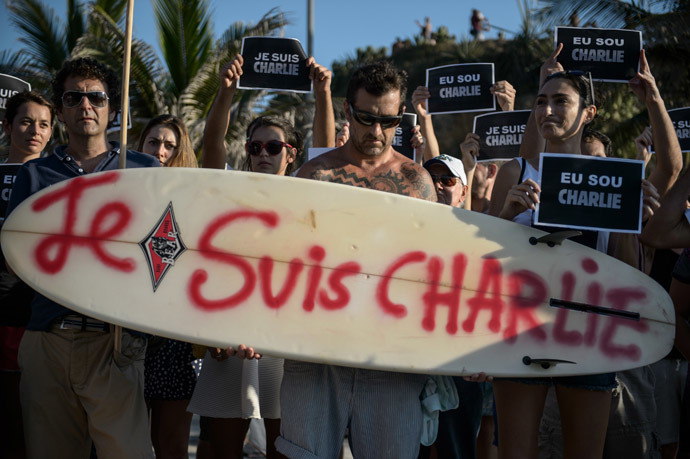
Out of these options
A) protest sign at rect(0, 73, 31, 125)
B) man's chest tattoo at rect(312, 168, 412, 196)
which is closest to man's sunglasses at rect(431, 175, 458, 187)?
man's chest tattoo at rect(312, 168, 412, 196)

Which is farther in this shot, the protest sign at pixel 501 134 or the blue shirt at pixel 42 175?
the protest sign at pixel 501 134

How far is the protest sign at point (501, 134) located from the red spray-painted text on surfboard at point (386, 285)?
2.01 meters

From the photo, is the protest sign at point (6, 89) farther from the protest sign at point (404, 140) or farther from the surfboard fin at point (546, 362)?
the surfboard fin at point (546, 362)

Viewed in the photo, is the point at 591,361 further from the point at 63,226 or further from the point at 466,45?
the point at 466,45

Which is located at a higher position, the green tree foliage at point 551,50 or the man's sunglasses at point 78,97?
the green tree foliage at point 551,50

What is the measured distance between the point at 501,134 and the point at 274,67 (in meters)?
1.78

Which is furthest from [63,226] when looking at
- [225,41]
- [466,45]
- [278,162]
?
[466,45]

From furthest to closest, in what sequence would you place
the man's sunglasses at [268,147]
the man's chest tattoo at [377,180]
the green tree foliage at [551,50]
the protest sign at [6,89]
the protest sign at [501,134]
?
the green tree foliage at [551,50], the protest sign at [501,134], the protest sign at [6,89], the man's sunglasses at [268,147], the man's chest tattoo at [377,180]

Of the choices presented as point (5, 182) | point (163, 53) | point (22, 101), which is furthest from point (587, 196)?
point (163, 53)

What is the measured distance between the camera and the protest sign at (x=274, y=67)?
4102 mm

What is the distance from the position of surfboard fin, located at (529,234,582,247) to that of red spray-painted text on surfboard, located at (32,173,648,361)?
0.45 feet

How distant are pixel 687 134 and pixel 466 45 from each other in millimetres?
17049

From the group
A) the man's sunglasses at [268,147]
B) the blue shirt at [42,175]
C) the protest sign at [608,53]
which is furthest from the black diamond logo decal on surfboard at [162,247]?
the protest sign at [608,53]

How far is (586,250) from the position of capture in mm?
3100
